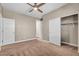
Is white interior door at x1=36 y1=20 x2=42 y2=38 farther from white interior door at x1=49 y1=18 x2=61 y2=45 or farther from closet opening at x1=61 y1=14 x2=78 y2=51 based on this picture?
closet opening at x1=61 y1=14 x2=78 y2=51

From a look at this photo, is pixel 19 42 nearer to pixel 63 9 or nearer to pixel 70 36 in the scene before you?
pixel 63 9

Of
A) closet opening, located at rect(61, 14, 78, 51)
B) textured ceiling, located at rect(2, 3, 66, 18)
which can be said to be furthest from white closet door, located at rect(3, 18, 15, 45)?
closet opening, located at rect(61, 14, 78, 51)

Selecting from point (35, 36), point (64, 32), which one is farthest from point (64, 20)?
point (35, 36)

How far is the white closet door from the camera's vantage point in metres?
2.89

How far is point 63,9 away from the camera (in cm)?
261

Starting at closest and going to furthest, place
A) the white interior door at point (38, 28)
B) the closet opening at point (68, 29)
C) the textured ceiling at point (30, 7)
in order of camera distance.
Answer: the textured ceiling at point (30, 7) < the white interior door at point (38, 28) < the closet opening at point (68, 29)

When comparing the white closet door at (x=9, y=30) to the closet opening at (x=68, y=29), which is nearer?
the white closet door at (x=9, y=30)

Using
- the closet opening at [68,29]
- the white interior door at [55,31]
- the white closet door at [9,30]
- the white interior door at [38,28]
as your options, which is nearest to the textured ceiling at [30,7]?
the white interior door at [38,28]

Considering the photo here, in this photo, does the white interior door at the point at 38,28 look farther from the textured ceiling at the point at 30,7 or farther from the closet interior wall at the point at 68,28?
the closet interior wall at the point at 68,28

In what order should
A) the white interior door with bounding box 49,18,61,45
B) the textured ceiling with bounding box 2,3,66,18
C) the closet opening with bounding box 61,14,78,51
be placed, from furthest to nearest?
the closet opening with bounding box 61,14,78,51
the white interior door with bounding box 49,18,61,45
the textured ceiling with bounding box 2,3,66,18

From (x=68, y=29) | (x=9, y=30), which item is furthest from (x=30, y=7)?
(x=68, y=29)

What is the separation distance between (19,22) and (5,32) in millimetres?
797

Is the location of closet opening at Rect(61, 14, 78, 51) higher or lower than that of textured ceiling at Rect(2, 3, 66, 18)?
lower

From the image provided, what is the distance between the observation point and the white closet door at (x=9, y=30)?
9.49 feet
